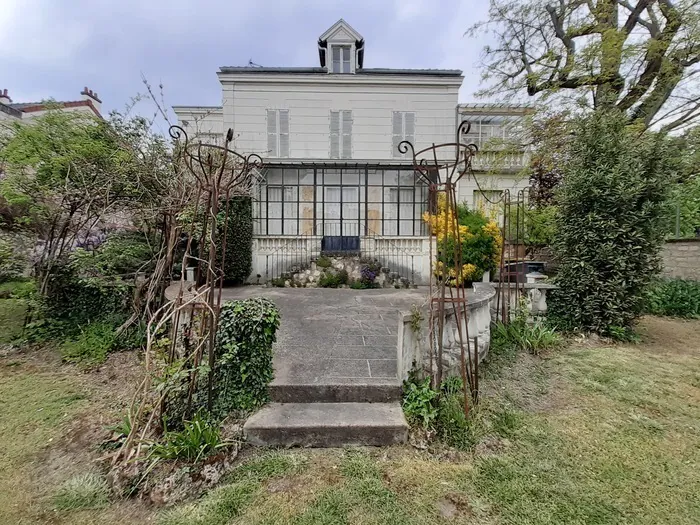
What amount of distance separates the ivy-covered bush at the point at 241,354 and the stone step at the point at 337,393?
238 mm

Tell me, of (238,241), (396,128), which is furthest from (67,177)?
(396,128)

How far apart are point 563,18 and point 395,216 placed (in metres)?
6.95

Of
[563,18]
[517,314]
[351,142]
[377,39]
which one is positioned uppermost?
[377,39]

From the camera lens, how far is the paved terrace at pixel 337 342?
2.94 metres

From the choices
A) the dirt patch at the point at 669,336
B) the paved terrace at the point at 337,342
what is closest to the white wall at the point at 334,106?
the paved terrace at the point at 337,342

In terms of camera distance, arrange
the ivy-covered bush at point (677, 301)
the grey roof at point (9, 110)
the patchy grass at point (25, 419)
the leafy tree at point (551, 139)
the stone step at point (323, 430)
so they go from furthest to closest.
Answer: the grey roof at point (9, 110) → the leafy tree at point (551, 139) → the ivy-covered bush at point (677, 301) → the stone step at point (323, 430) → the patchy grass at point (25, 419)

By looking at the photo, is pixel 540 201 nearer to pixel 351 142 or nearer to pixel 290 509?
pixel 351 142

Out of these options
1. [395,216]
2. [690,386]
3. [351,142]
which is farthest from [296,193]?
[690,386]

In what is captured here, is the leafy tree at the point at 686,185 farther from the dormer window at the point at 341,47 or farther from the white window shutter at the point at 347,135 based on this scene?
the dormer window at the point at 341,47

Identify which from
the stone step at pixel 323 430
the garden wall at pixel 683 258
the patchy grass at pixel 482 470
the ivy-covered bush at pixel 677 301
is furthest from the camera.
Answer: the garden wall at pixel 683 258

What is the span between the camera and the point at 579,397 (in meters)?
3.07

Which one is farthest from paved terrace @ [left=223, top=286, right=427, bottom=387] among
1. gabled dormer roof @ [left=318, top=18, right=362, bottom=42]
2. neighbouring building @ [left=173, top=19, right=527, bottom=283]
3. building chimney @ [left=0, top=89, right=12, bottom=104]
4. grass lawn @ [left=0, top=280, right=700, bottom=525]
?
building chimney @ [left=0, top=89, right=12, bottom=104]

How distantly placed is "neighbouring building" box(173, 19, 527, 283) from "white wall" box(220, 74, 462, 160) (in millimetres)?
34

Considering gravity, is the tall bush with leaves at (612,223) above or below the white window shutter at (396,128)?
below
